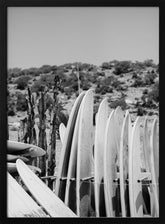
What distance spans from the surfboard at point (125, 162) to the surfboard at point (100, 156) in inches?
5.7

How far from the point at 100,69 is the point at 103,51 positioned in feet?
0.46

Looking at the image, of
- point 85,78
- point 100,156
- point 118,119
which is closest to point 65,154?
point 100,156

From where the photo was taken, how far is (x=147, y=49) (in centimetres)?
381

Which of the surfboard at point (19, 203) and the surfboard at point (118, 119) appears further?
the surfboard at point (118, 119)

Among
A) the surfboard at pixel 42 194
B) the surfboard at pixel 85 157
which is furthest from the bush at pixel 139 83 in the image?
the surfboard at pixel 42 194

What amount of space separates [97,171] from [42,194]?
0.45m

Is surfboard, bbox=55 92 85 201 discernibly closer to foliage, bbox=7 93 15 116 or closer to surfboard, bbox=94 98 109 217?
surfboard, bbox=94 98 109 217

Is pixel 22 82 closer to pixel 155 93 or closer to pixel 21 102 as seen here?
pixel 21 102

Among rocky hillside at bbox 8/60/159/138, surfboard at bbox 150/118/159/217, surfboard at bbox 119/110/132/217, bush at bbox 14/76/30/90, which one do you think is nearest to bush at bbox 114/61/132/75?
rocky hillside at bbox 8/60/159/138

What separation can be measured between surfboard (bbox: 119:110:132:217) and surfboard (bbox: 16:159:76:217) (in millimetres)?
397

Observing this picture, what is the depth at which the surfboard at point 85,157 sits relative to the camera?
→ 148 inches

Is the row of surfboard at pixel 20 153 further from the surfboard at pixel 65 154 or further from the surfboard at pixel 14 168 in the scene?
the surfboard at pixel 65 154

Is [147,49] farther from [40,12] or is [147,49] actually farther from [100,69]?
[40,12]
